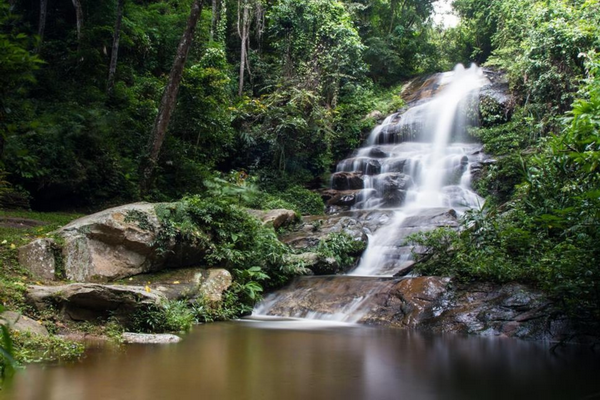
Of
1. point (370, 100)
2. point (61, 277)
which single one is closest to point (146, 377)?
point (61, 277)

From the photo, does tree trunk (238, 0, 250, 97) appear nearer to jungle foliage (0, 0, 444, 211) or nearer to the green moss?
jungle foliage (0, 0, 444, 211)

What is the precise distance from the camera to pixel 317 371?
14.8 ft

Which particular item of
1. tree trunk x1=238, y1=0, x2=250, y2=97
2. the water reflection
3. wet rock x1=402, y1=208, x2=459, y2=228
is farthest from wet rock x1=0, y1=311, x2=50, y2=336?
tree trunk x1=238, y1=0, x2=250, y2=97

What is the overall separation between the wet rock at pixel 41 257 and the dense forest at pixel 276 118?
97cm

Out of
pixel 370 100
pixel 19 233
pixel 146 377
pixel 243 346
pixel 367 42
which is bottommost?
pixel 243 346

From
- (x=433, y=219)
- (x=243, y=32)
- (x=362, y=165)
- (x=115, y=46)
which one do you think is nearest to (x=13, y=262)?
(x=433, y=219)

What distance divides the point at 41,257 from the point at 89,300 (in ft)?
5.51

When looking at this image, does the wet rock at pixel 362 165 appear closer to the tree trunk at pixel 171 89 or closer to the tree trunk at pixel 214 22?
the tree trunk at pixel 171 89

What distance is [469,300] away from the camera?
778 centimetres

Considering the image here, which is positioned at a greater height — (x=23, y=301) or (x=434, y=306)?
(x=23, y=301)

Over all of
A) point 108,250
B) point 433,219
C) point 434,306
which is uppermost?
point 433,219

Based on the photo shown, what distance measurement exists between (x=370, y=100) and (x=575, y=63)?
9.91 m

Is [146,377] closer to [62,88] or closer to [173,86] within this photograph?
[173,86]

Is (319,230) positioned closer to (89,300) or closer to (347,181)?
(347,181)
